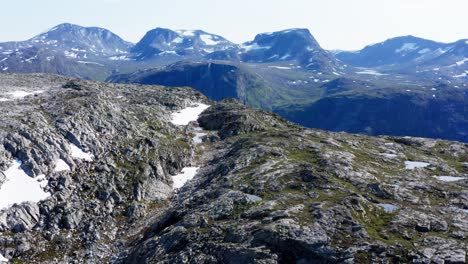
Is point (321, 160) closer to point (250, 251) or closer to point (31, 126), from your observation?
point (250, 251)

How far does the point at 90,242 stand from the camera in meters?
52.0

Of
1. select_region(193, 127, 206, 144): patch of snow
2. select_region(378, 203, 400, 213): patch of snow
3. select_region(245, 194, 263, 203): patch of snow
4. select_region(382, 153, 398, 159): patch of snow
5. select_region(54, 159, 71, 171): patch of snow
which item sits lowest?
select_region(382, 153, 398, 159): patch of snow

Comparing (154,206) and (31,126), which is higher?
(31,126)

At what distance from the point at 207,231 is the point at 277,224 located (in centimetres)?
829

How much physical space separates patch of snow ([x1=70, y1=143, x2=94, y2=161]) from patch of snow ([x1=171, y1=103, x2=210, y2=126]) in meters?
37.3

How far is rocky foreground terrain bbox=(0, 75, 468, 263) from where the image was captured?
138 feet

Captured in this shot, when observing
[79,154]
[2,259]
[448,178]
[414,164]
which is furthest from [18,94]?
[448,178]

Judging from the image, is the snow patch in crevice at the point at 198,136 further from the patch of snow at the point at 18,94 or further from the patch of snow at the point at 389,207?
the patch of snow at the point at 389,207

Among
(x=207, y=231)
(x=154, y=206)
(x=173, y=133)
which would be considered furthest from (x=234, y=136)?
(x=207, y=231)

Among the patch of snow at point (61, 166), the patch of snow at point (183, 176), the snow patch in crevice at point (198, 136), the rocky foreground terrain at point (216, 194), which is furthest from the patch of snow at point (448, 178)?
the patch of snow at point (61, 166)

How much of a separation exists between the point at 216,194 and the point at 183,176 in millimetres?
20579

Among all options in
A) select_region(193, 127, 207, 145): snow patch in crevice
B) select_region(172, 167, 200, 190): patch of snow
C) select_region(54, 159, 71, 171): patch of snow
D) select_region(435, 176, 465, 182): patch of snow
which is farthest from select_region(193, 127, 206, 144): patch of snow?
select_region(435, 176, 465, 182): patch of snow

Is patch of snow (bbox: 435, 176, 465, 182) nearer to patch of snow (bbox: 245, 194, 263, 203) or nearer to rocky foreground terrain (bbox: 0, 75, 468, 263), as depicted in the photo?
rocky foreground terrain (bbox: 0, 75, 468, 263)

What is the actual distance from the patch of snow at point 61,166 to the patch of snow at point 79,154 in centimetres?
315
